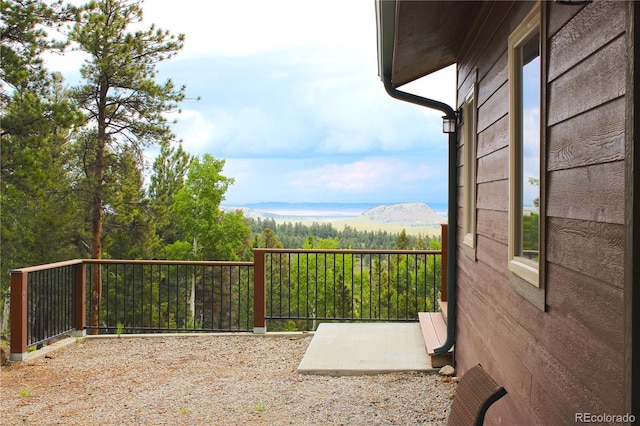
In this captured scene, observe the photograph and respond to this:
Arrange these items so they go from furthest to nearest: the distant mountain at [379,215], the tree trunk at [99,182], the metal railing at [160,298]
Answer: the distant mountain at [379,215]
the tree trunk at [99,182]
the metal railing at [160,298]

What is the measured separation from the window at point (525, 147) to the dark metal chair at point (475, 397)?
405 millimetres

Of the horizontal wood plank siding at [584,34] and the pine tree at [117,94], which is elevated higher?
the pine tree at [117,94]

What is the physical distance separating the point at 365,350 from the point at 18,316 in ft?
11.4

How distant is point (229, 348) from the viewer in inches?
247

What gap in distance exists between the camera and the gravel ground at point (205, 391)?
13.3 ft

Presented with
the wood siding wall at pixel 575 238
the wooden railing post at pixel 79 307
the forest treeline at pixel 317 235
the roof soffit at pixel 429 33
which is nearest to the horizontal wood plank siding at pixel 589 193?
the wood siding wall at pixel 575 238

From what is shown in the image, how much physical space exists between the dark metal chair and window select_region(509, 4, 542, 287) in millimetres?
405

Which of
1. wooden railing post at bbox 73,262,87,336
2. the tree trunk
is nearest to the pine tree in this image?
the tree trunk

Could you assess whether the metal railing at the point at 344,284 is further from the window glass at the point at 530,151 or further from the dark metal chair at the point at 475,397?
the dark metal chair at the point at 475,397

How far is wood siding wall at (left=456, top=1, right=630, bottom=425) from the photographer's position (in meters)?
1.43

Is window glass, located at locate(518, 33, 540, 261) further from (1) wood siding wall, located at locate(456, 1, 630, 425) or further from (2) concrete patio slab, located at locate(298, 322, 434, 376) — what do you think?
(2) concrete patio slab, located at locate(298, 322, 434, 376)

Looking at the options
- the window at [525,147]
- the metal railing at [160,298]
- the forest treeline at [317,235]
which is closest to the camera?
the window at [525,147]

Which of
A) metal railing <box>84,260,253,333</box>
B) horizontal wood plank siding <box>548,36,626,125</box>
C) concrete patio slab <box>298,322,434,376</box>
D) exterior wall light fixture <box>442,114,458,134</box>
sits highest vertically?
exterior wall light fixture <box>442,114,458,134</box>

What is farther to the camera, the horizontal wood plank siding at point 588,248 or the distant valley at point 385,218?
the distant valley at point 385,218
